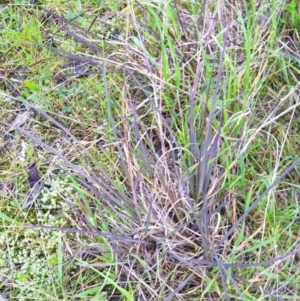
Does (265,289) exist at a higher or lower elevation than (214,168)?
lower

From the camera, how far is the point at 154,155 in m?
1.56

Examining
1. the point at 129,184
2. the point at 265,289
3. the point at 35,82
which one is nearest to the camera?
the point at 265,289

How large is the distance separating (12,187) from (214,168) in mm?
697

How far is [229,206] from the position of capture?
1.48 m

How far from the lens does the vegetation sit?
1437 mm

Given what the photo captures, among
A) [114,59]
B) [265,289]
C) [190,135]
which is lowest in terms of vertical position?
[265,289]

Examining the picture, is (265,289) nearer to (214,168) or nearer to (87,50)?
(214,168)

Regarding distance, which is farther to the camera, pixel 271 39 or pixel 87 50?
pixel 87 50

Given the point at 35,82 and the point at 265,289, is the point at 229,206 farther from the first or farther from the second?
the point at 35,82

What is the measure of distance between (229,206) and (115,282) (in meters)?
0.42

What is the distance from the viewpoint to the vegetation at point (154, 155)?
144 centimetres

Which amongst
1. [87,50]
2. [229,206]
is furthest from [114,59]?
[229,206]

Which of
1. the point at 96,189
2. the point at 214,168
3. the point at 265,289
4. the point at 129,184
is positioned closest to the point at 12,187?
the point at 96,189

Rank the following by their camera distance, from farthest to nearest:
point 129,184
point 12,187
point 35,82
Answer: point 35,82
point 12,187
point 129,184
